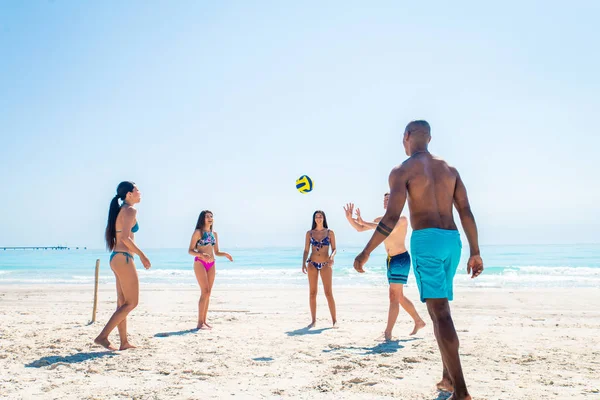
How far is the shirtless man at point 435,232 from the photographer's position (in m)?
3.48

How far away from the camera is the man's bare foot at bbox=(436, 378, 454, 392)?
385 cm

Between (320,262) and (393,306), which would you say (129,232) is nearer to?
(320,262)

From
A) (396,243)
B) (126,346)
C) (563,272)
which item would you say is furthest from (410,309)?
(563,272)

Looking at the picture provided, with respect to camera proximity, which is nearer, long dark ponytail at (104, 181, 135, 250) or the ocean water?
long dark ponytail at (104, 181, 135, 250)

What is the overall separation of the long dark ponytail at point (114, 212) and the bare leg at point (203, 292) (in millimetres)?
2131

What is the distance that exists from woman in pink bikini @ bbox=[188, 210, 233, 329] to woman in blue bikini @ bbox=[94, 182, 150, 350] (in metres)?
1.89

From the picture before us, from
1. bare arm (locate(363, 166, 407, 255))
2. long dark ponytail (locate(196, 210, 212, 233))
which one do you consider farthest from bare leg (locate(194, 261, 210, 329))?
bare arm (locate(363, 166, 407, 255))

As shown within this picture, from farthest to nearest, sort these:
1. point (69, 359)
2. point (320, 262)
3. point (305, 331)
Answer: point (320, 262) < point (305, 331) < point (69, 359)

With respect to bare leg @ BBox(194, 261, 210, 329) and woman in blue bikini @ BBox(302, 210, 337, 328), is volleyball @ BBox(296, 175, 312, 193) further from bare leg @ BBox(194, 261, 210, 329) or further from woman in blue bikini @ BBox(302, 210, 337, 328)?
bare leg @ BBox(194, 261, 210, 329)

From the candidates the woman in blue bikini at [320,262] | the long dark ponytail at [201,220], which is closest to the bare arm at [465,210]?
the woman in blue bikini at [320,262]

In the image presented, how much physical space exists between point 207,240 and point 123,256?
7.68 feet

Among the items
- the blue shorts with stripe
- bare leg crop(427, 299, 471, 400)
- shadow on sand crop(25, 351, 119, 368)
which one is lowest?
shadow on sand crop(25, 351, 119, 368)

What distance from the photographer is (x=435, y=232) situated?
357 centimetres

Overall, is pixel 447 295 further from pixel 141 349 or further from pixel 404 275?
pixel 141 349
